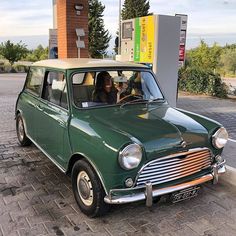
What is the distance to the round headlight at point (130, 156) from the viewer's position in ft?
9.79

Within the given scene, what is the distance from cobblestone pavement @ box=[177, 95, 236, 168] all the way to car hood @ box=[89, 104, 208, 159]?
1.57 meters

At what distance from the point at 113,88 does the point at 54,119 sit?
894 mm

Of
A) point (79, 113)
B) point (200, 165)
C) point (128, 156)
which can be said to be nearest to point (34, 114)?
point (79, 113)

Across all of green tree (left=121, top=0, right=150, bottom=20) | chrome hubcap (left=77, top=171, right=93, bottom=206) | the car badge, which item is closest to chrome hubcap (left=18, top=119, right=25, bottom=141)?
chrome hubcap (left=77, top=171, right=93, bottom=206)

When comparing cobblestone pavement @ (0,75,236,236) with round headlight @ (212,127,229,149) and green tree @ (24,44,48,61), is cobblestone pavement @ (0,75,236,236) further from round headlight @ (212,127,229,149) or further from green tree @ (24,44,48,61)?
green tree @ (24,44,48,61)

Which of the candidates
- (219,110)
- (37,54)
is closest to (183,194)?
(219,110)

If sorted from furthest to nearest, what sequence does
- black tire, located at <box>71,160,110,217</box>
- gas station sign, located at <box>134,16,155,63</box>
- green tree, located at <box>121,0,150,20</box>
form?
green tree, located at <box>121,0,150,20</box>
gas station sign, located at <box>134,16,155,63</box>
black tire, located at <box>71,160,110,217</box>

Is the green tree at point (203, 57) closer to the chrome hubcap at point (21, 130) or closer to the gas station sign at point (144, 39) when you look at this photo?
the gas station sign at point (144, 39)

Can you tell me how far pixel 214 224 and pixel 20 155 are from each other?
3444 mm

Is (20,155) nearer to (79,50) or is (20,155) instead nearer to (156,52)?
(156,52)

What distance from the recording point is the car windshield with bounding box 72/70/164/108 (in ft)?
13.2

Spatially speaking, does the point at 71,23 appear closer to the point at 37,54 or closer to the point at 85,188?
the point at 85,188

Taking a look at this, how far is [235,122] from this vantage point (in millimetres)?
7789

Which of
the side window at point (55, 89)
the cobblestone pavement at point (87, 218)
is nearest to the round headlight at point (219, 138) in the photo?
the cobblestone pavement at point (87, 218)
